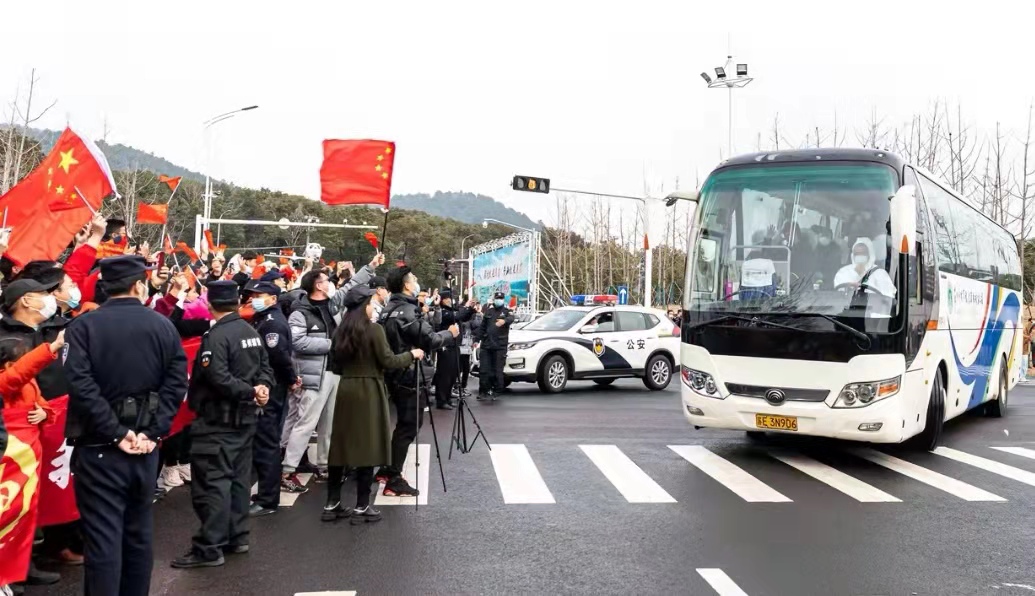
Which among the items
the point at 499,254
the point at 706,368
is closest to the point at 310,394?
the point at 706,368

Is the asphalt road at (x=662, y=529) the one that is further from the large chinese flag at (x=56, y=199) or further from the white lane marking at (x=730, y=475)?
the large chinese flag at (x=56, y=199)

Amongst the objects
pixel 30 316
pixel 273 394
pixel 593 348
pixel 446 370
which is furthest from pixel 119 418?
pixel 593 348

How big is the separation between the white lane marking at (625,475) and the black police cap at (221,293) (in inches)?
150

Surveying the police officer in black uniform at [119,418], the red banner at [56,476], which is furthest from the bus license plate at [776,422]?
the red banner at [56,476]

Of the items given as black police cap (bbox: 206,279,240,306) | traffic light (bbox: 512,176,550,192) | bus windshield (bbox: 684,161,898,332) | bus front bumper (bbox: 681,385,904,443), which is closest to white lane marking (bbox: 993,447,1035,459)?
bus front bumper (bbox: 681,385,904,443)

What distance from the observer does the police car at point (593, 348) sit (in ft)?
55.5

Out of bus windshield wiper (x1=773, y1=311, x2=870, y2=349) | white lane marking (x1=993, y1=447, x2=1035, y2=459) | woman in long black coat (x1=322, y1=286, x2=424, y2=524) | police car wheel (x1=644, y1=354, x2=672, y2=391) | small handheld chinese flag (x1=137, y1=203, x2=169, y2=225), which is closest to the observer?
woman in long black coat (x1=322, y1=286, x2=424, y2=524)

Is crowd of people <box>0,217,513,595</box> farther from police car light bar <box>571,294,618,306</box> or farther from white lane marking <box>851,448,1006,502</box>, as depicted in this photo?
police car light bar <box>571,294,618,306</box>

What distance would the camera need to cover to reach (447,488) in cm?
808

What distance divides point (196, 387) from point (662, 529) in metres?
3.54

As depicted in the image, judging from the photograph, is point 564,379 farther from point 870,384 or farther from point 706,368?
point 870,384

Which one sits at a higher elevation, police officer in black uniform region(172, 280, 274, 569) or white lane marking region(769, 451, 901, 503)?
police officer in black uniform region(172, 280, 274, 569)

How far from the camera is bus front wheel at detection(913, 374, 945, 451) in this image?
10.1m

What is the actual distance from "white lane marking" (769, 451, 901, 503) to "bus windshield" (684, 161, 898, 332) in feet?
5.05
